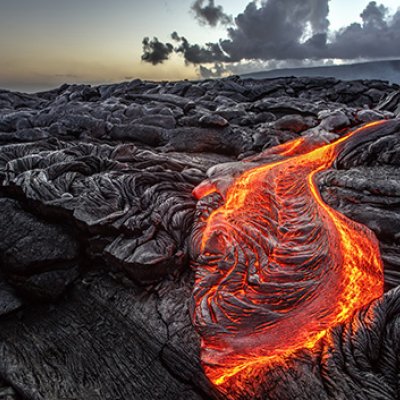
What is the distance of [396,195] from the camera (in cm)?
609

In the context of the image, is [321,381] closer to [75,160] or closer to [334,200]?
[334,200]

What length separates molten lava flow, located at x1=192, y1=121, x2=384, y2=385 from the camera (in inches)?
178

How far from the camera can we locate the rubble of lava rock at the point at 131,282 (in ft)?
13.6

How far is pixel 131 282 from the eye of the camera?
5.84 metres

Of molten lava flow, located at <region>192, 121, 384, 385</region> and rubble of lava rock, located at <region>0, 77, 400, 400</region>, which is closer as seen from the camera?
rubble of lava rock, located at <region>0, 77, 400, 400</region>

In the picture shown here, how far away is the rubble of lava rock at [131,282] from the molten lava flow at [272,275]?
264 millimetres

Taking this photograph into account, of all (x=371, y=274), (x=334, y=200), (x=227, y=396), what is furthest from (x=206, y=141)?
(x=227, y=396)

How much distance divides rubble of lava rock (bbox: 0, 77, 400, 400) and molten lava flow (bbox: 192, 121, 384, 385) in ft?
0.86

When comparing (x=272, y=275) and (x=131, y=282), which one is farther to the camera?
(x=131, y=282)

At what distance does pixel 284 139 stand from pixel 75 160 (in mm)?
7295

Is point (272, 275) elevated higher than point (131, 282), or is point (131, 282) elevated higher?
point (272, 275)

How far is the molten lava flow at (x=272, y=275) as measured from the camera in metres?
4.51

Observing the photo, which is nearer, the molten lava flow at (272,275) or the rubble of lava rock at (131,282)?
the rubble of lava rock at (131,282)

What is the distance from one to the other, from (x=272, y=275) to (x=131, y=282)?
2651mm
